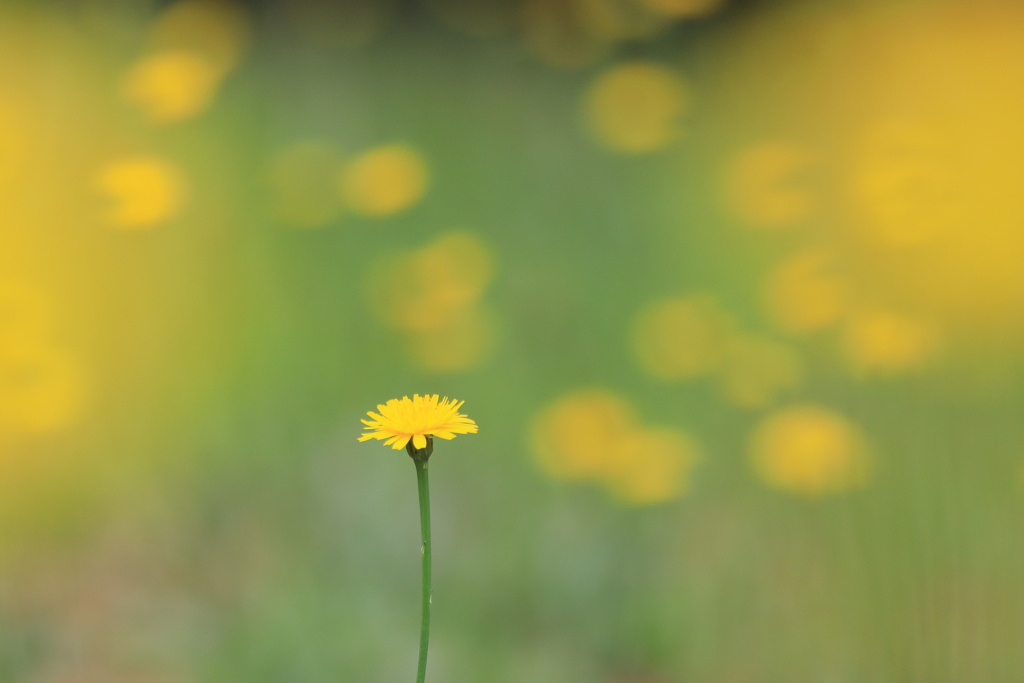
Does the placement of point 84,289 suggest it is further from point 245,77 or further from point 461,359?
point 461,359

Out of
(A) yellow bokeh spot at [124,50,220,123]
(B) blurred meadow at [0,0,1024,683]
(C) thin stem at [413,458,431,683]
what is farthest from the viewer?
(A) yellow bokeh spot at [124,50,220,123]

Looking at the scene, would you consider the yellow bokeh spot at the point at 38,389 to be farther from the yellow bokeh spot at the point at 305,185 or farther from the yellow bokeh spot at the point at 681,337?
the yellow bokeh spot at the point at 681,337

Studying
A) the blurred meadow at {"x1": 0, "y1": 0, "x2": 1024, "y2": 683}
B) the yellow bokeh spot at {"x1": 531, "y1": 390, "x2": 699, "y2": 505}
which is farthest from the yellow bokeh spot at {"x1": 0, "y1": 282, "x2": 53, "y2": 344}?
the yellow bokeh spot at {"x1": 531, "y1": 390, "x2": 699, "y2": 505}

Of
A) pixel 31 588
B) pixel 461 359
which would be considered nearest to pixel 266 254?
pixel 461 359

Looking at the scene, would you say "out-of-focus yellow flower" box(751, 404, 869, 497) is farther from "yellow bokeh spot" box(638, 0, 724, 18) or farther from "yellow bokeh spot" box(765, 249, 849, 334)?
"yellow bokeh spot" box(638, 0, 724, 18)

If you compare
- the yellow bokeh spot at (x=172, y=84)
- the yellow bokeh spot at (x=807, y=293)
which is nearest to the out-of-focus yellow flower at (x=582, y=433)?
the yellow bokeh spot at (x=807, y=293)
